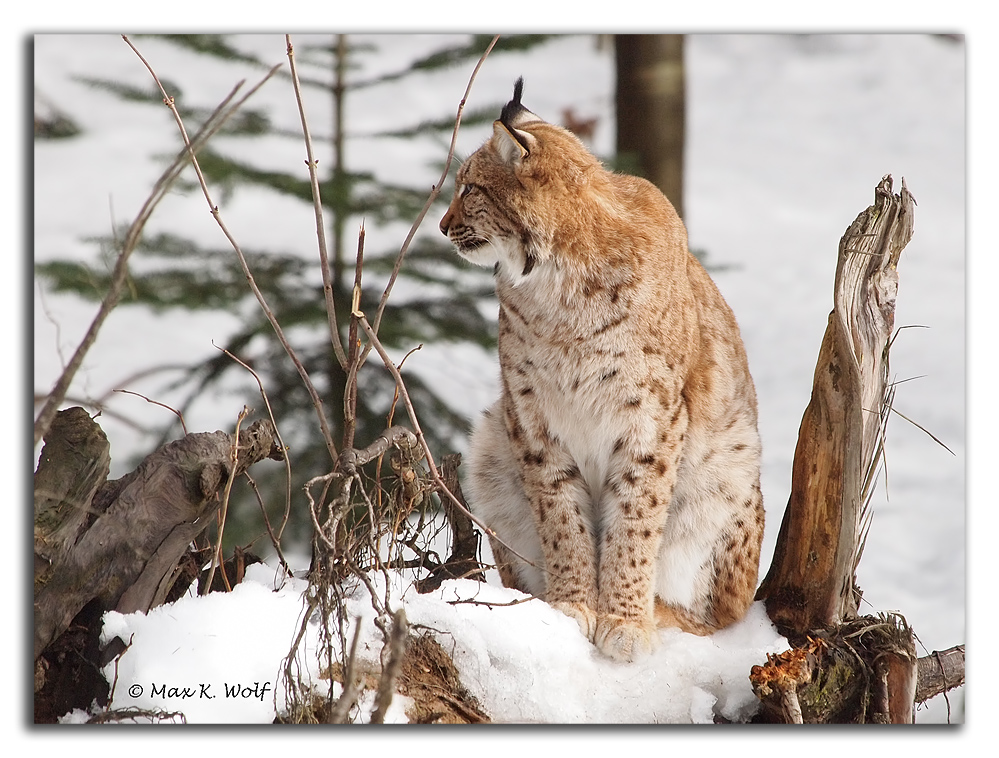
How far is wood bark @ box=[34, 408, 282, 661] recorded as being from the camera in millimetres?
2387

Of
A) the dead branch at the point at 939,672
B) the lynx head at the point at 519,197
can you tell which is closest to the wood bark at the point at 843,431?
the dead branch at the point at 939,672

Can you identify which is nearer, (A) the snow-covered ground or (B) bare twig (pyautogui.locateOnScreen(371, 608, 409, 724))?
(B) bare twig (pyautogui.locateOnScreen(371, 608, 409, 724))

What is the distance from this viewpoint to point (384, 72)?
160 inches

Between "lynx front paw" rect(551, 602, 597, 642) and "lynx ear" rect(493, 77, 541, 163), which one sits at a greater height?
"lynx ear" rect(493, 77, 541, 163)

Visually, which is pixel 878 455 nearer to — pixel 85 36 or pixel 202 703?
pixel 202 703

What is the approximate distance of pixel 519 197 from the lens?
280cm

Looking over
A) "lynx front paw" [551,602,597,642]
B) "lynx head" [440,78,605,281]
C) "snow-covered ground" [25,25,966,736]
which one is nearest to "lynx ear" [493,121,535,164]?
"lynx head" [440,78,605,281]

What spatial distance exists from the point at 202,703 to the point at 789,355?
261 centimetres

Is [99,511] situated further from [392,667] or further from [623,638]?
[623,638]

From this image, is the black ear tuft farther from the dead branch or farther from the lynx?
the dead branch

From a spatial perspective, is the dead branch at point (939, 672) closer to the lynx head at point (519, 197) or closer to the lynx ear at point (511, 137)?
the lynx head at point (519, 197)

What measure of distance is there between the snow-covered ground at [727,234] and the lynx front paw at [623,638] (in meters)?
0.05

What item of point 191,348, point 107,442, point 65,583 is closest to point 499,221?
point 107,442

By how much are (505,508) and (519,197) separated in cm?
102
